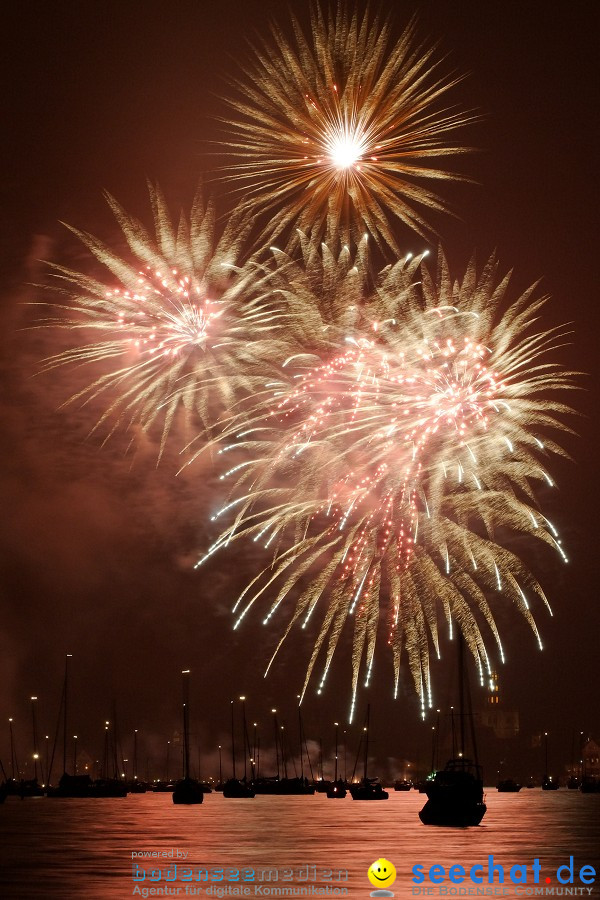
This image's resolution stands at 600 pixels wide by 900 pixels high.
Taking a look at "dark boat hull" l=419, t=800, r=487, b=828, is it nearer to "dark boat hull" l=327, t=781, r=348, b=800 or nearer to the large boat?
the large boat

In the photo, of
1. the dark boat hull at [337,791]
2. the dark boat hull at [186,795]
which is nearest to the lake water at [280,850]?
the dark boat hull at [186,795]

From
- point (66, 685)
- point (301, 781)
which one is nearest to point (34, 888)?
point (66, 685)

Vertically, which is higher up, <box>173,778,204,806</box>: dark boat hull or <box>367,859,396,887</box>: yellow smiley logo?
<box>173,778,204,806</box>: dark boat hull

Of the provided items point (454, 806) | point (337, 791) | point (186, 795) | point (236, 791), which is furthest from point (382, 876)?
point (337, 791)

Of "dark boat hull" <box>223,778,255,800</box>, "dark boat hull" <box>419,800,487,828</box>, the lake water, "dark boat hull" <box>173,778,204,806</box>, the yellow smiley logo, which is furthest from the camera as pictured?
"dark boat hull" <box>223,778,255,800</box>

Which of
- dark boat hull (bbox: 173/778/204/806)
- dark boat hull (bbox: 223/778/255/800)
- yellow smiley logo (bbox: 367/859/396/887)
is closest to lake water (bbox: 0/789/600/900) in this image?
yellow smiley logo (bbox: 367/859/396/887)

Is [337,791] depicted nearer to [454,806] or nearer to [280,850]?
[454,806]

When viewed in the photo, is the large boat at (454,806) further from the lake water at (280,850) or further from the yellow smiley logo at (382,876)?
the yellow smiley logo at (382,876)

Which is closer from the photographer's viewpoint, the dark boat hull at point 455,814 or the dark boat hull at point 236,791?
the dark boat hull at point 455,814

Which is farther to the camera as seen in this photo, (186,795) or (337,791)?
(337,791)

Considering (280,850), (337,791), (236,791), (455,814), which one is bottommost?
(280,850)

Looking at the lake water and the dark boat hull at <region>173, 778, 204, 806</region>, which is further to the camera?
the dark boat hull at <region>173, 778, 204, 806</region>
